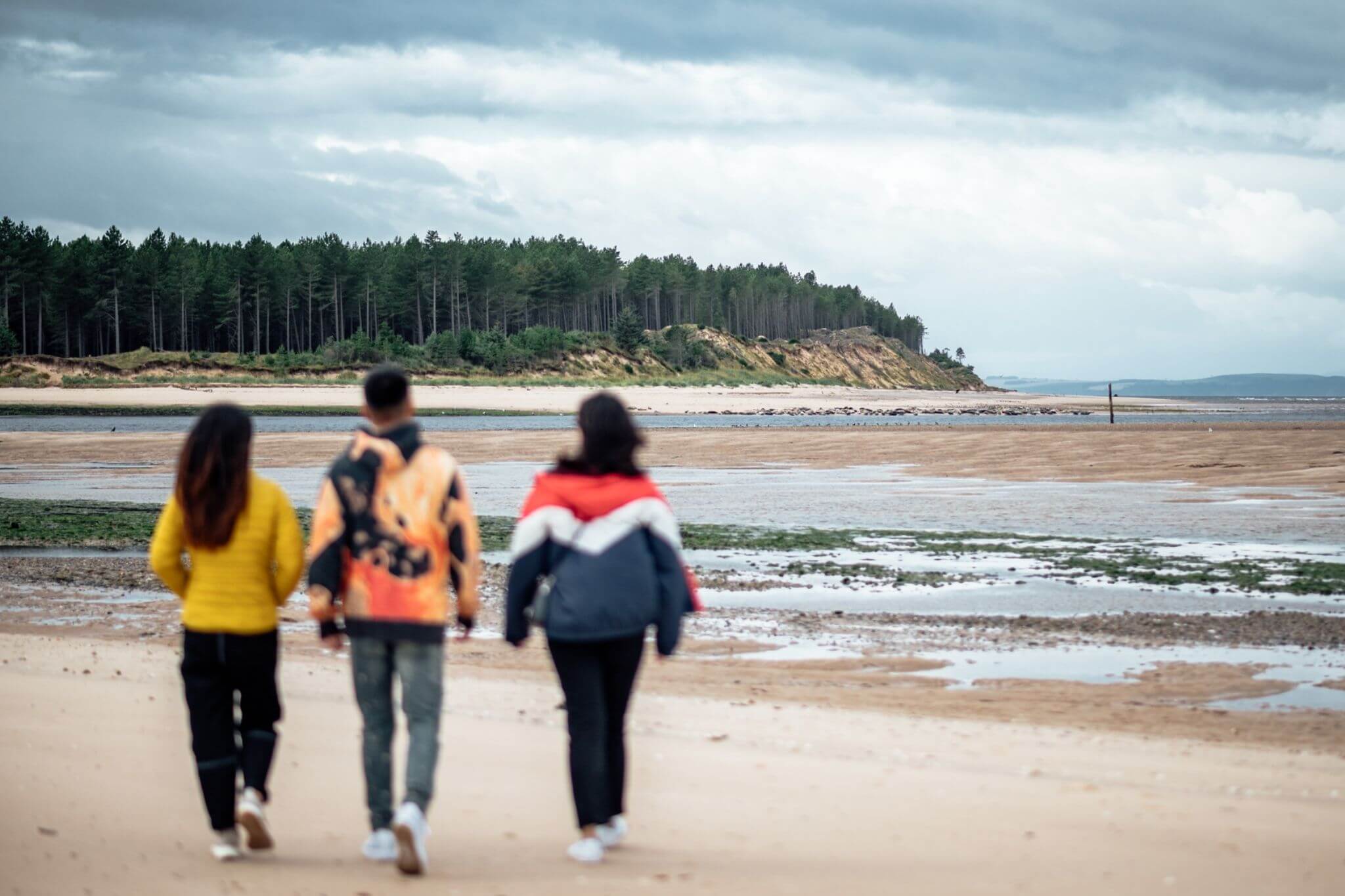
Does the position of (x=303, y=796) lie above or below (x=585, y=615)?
below

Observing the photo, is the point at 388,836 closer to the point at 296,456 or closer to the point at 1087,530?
the point at 1087,530

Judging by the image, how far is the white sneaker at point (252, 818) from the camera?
17.5 ft

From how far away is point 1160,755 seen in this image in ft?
25.4

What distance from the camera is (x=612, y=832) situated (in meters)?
5.62

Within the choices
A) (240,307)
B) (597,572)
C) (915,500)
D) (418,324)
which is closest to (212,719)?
(597,572)

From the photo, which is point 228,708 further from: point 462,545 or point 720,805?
point 720,805

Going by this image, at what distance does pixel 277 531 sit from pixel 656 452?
134 ft

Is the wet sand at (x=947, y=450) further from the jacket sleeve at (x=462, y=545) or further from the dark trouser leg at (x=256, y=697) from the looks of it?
the dark trouser leg at (x=256, y=697)

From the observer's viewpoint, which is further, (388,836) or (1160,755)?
(1160,755)

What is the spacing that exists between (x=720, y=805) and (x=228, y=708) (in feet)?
8.09

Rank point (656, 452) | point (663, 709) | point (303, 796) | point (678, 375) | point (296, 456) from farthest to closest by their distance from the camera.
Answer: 1. point (678, 375)
2. point (656, 452)
3. point (296, 456)
4. point (663, 709)
5. point (303, 796)

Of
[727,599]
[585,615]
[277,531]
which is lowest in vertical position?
[727,599]

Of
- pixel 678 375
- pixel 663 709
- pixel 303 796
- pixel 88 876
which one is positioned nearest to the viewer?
pixel 88 876

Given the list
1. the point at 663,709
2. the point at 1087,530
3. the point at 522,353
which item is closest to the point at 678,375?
the point at 522,353
